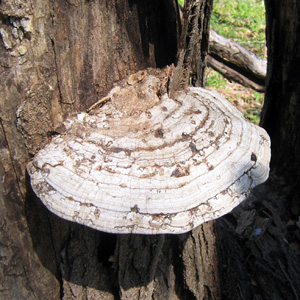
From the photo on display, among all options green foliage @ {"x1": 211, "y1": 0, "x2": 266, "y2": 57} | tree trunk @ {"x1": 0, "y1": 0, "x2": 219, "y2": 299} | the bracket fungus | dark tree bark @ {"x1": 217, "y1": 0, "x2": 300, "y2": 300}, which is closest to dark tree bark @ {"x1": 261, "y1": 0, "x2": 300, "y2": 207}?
dark tree bark @ {"x1": 217, "y1": 0, "x2": 300, "y2": 300}

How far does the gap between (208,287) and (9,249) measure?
1.63m

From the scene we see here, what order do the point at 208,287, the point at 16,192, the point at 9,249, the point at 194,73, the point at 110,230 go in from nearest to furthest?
the point at 110,230
the point at 16,192
the point at 9,249
the point at 194,73
the point at 208,287

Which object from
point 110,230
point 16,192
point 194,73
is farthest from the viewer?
point 194,73

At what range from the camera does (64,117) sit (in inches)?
77.6

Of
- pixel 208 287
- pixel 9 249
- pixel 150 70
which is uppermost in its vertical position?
pixel 150 70

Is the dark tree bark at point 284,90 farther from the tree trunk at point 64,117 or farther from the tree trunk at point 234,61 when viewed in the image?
the tree trunk at point 234,61

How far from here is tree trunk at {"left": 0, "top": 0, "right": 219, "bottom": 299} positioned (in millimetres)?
1760

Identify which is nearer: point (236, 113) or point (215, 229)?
point (236, 113)

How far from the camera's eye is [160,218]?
1635 millimetres

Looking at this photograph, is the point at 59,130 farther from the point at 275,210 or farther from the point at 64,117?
the point at 275,210

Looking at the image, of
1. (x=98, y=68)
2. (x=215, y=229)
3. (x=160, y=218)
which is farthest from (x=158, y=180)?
(x=215, y=229)

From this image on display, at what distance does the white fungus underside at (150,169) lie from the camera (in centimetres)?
164

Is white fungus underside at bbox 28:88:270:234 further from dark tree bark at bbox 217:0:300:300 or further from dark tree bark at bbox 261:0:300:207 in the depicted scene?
dark tree bark at bbox 261:0:300:207

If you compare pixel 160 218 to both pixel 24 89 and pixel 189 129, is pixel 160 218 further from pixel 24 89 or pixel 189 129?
pixel 24 89
